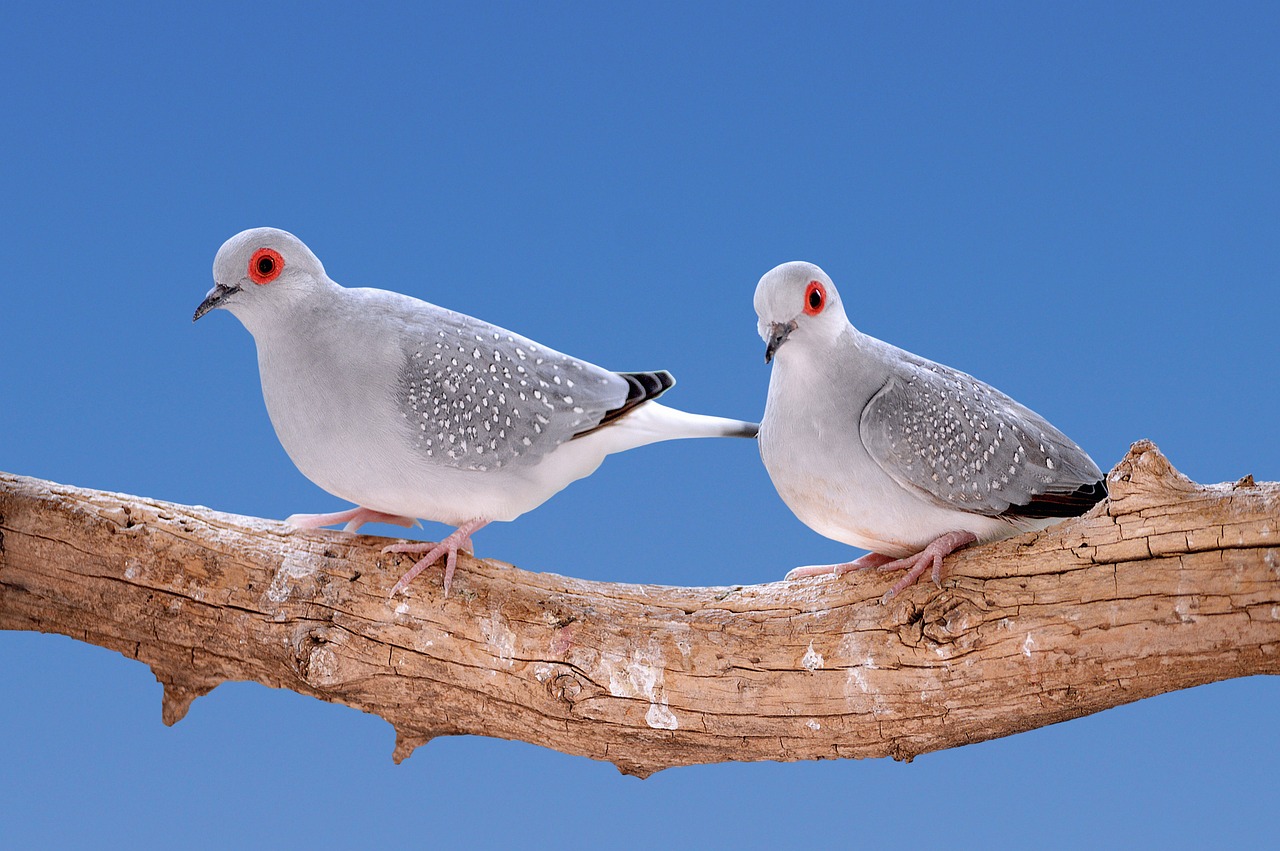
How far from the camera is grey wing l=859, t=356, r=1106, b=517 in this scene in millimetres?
3295

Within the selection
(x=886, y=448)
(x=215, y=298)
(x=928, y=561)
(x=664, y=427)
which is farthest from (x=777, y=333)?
(x=215, y=298)

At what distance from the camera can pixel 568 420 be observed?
350cm

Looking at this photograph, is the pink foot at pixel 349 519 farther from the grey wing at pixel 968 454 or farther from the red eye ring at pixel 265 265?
Answer: the grey wing at pixel 968 454

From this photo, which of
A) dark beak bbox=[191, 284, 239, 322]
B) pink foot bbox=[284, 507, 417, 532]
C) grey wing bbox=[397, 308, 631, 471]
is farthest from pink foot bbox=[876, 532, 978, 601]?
dark beak bbox=[191, 284, 239, 322]

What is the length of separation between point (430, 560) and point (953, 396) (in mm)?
1718

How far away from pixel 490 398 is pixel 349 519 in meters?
0.83

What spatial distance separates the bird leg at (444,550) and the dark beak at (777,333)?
1093 millimetres

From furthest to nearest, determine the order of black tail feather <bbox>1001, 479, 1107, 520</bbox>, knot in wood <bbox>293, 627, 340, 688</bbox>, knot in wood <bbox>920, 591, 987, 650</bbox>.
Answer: knot in wood <bbox>293, 627, 340, 688</bbox>, black tail feather <bbox>1001, 479, 1107, 520</bbox>, knot in wood <bbox>920, 591, 987, 650</bbox>

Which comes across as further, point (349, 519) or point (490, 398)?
point (349, 519)

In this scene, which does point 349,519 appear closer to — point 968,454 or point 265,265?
point 265,265

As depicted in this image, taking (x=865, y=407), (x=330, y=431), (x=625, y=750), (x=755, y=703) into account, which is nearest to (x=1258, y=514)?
(x=865, y=407)

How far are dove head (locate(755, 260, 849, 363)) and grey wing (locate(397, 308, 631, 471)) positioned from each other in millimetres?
569

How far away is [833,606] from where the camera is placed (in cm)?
349

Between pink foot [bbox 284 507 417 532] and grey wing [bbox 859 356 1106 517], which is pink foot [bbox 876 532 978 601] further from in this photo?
pink foot [bbox 284 507 417 532]
